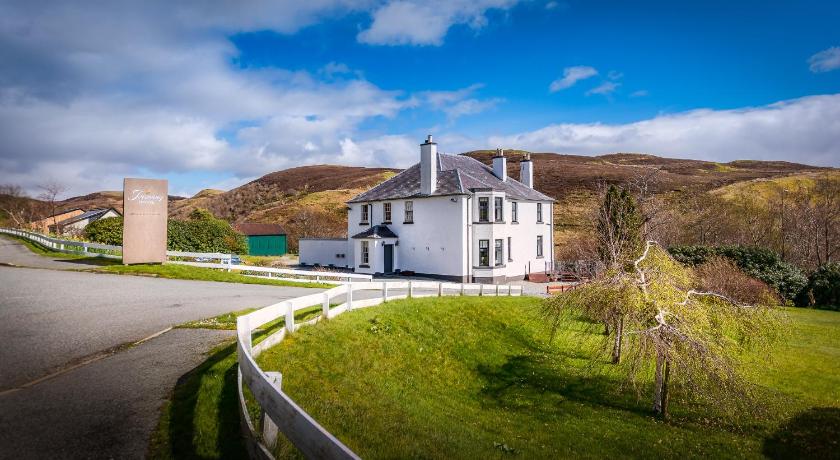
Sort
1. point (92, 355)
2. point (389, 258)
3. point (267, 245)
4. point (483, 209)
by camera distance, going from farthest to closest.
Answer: point (267, 245) → point (389, 258) → point (483, 209) → point (92, 355)

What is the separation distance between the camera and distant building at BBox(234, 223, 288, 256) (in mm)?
61281

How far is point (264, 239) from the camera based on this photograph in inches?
2462

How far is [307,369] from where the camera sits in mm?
10102

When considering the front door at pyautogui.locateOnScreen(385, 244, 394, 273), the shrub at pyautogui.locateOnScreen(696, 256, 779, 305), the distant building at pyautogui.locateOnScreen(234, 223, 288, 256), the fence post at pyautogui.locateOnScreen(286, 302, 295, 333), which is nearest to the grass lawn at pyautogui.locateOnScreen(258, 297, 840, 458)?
the fence post at pyautogui.locateOnScreen(286, 302, 295, 333)

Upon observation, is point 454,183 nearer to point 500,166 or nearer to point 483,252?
point 483,252

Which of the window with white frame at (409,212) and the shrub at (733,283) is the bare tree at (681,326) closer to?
the shrub at (733,283)

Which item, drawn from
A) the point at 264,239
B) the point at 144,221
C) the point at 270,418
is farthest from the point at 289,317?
the point at 264,239

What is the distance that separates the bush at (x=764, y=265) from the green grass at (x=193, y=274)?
2669cm

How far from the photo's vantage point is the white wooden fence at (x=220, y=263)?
2719 cm

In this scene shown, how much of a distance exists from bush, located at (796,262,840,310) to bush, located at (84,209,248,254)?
43045mm

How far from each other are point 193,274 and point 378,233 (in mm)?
15314

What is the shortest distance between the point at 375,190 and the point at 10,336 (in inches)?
1251

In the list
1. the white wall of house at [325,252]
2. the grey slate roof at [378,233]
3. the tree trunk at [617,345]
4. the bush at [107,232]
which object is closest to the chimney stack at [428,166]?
the grey slate roof at [378,233]

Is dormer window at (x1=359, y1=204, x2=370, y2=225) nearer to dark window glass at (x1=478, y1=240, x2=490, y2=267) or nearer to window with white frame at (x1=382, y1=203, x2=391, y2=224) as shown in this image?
window with white frame at (x1=382, y1=203, x2=391, y2=224)
